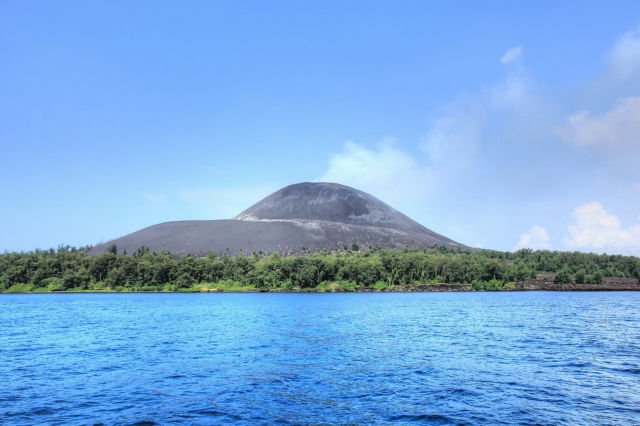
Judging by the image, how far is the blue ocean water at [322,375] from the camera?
62.4 ft

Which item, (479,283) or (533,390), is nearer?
(533,390)

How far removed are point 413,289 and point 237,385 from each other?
13026 cm

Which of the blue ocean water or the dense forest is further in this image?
the dense forest

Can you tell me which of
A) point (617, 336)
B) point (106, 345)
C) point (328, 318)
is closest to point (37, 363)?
point (106, 345)

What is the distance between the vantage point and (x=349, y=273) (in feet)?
473

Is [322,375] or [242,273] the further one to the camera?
[242,273]

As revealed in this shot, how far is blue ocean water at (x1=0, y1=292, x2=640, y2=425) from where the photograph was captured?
19016mm

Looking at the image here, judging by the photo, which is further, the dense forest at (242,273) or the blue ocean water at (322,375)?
the dense forest at (242,273)

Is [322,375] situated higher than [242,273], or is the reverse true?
[242,273]

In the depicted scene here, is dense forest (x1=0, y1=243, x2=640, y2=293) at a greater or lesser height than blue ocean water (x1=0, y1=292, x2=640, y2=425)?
greater

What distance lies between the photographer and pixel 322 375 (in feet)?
86.0

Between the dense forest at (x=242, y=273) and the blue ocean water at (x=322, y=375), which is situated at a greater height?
the dense forest at (x=242, y=273)

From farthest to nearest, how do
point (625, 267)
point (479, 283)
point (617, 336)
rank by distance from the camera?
point (625, 267) < point (479, 283) < point (617, 336)

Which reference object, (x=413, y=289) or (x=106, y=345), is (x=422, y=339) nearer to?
(x=106, y=345)
